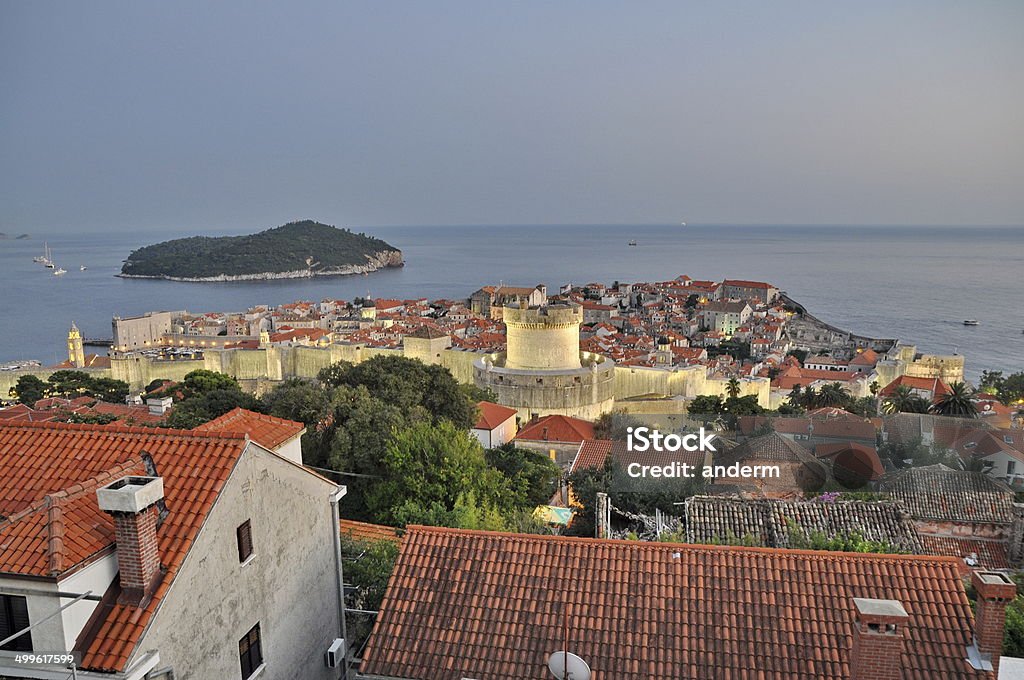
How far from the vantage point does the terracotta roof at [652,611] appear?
15.5 feet

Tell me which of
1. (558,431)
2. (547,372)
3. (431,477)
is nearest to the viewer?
(431,477)

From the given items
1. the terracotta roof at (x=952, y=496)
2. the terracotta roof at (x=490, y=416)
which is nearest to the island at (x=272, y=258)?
the terracotta roof at (x=490, y=416)

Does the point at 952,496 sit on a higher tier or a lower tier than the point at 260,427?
lower

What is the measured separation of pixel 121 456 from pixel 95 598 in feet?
4.65

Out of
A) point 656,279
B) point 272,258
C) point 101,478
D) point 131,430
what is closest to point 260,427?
point 131,430

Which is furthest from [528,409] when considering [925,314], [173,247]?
[173,247]

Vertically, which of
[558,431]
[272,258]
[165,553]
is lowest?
[558,431]

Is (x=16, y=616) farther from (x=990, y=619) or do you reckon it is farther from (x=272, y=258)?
(x=272, y=258)

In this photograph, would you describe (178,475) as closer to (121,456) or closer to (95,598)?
Result: (121,456)

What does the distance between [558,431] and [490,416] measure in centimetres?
225

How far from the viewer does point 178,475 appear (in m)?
4.98

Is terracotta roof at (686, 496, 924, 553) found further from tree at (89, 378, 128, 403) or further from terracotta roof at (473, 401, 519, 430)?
tree at (89, 378, 128, 403)

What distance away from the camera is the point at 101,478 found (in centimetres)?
448

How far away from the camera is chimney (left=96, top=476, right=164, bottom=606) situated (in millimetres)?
4031
